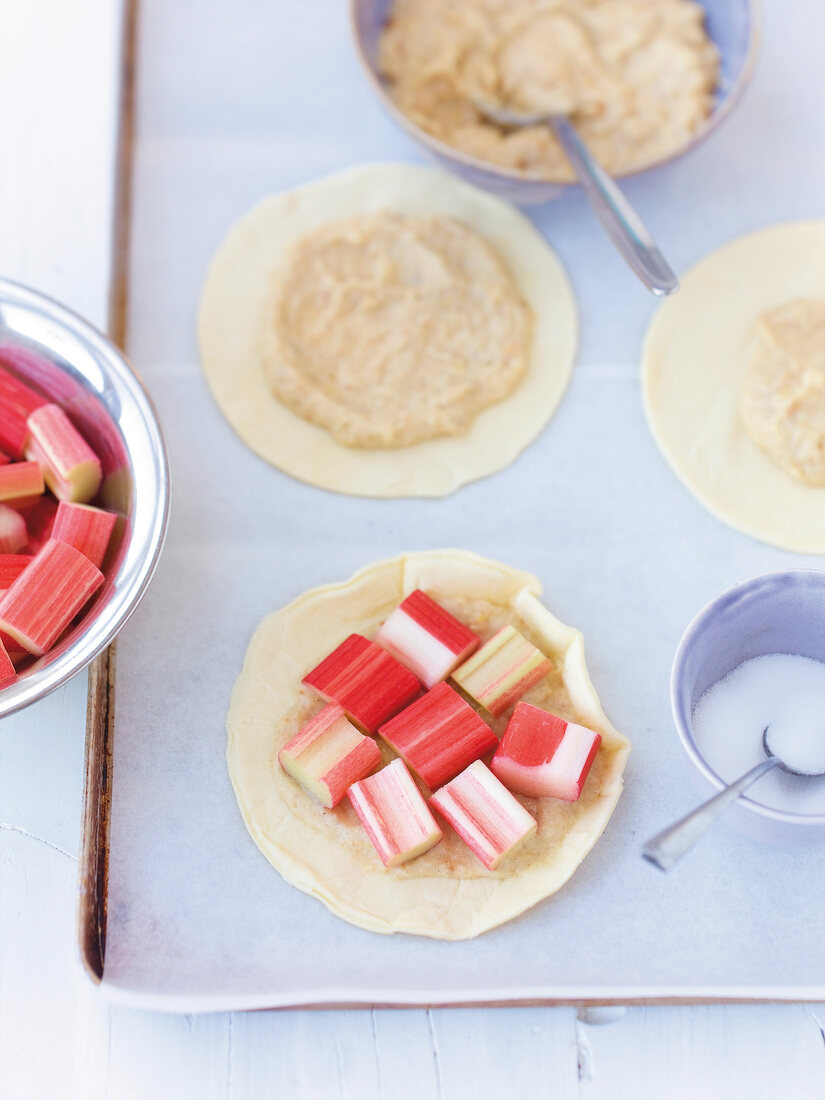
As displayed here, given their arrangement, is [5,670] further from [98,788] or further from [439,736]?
[439,736]

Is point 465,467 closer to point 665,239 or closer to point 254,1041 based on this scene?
point 665,239

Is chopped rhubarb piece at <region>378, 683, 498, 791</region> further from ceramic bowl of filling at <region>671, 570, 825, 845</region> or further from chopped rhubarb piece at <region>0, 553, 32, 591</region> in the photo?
chopped rhubarb piece at <region>0, 553, 32, 591</region>

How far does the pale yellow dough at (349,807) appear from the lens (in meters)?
1.36

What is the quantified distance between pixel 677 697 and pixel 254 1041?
766 mm

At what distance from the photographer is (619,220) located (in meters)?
1.61

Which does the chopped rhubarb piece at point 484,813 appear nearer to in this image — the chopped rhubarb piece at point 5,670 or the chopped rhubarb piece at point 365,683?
the chopped rhubarb piece at point 365,683

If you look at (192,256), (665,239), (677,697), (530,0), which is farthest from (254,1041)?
(530,0)

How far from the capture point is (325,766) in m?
1.39

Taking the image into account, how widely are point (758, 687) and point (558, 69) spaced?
1180 mm

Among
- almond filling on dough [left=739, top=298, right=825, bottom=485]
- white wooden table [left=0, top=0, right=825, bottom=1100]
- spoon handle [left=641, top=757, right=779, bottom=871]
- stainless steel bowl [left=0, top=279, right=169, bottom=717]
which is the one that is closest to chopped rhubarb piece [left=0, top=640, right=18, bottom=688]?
stainless steel bowl [left=0, top=279, right=169, bottom=717]


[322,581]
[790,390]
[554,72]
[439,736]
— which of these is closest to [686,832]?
[439,736]

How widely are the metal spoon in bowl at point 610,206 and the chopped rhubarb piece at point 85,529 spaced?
91 centimetres

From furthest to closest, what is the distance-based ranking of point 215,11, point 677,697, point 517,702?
point 215,11
point 517,702
point 677,697

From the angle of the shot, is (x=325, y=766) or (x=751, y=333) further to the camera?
(x=751, y=333)
